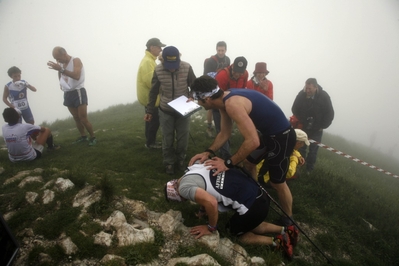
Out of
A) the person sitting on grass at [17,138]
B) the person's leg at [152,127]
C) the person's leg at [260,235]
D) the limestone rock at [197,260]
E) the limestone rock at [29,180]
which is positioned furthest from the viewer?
the person's leg at [152,127]

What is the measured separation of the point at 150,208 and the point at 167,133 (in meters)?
2.15

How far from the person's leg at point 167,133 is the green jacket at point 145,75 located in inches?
25.8

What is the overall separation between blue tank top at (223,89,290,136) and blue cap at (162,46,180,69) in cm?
195

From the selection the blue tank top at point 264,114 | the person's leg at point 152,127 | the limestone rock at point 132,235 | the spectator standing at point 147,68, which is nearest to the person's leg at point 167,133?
the spectator standing at point 147,68

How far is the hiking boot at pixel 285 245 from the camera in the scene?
3649mm

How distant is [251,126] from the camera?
10.9 feet

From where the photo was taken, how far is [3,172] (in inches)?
202

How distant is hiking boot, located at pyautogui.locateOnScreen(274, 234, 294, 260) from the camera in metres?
3.65

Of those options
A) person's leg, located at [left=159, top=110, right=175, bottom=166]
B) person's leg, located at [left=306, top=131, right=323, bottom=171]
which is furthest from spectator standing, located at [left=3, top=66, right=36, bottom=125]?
person's leg, located at [left=306, top=131, right=323, bottom=171]

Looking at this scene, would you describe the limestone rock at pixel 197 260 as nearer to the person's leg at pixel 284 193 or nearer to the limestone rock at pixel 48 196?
the person's leg at pixel 284 193

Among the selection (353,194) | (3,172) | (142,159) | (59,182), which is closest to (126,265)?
(59,182)

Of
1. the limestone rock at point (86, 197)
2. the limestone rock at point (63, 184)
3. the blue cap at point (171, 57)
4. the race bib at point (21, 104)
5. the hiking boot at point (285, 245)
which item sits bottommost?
the hiking boot at point (285, 245)

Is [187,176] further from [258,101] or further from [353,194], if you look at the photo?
[353,194]

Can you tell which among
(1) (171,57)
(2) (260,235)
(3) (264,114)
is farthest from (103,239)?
(1) (171,57)
